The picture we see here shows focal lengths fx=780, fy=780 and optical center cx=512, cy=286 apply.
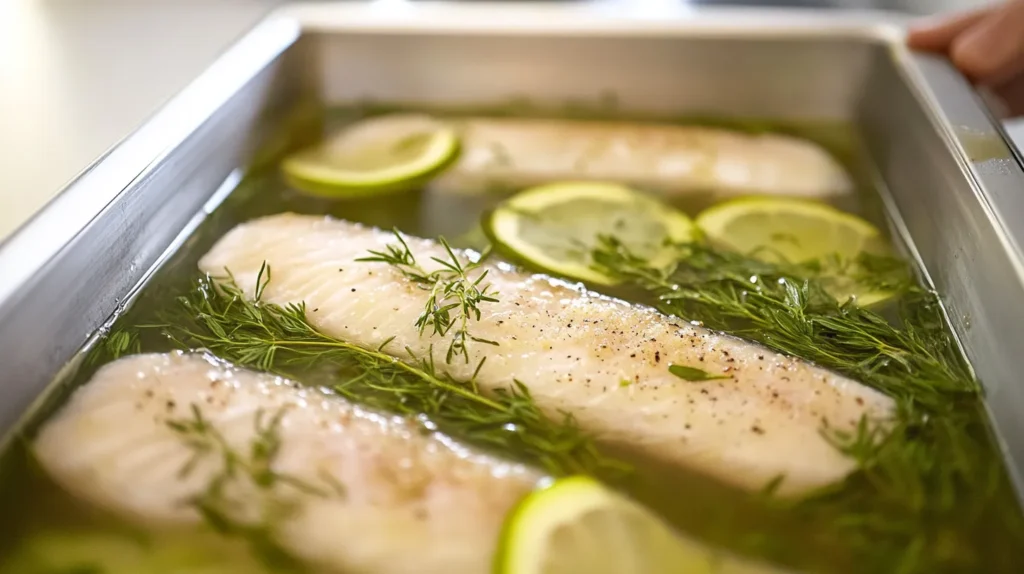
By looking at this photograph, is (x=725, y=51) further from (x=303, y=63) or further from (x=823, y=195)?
(x=303, y=63)

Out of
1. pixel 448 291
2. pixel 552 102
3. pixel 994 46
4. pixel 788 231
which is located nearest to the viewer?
pixel 448 291

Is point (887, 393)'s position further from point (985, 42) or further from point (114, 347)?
point (114, 347)

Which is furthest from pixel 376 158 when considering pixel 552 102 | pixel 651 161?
pixel 651 161

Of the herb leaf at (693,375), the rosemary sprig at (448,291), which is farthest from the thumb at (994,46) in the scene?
the rosemary sprig at (448,291)

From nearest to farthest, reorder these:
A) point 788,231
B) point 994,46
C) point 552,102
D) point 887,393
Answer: point 887,393 < point 788,231 < point 994,46 < point 552,102

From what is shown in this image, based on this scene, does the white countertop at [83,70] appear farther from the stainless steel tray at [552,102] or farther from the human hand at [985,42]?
the human hand at [985,42]

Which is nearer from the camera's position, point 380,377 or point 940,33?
point 380,377

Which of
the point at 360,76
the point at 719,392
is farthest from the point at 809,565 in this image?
the point at 360,76
